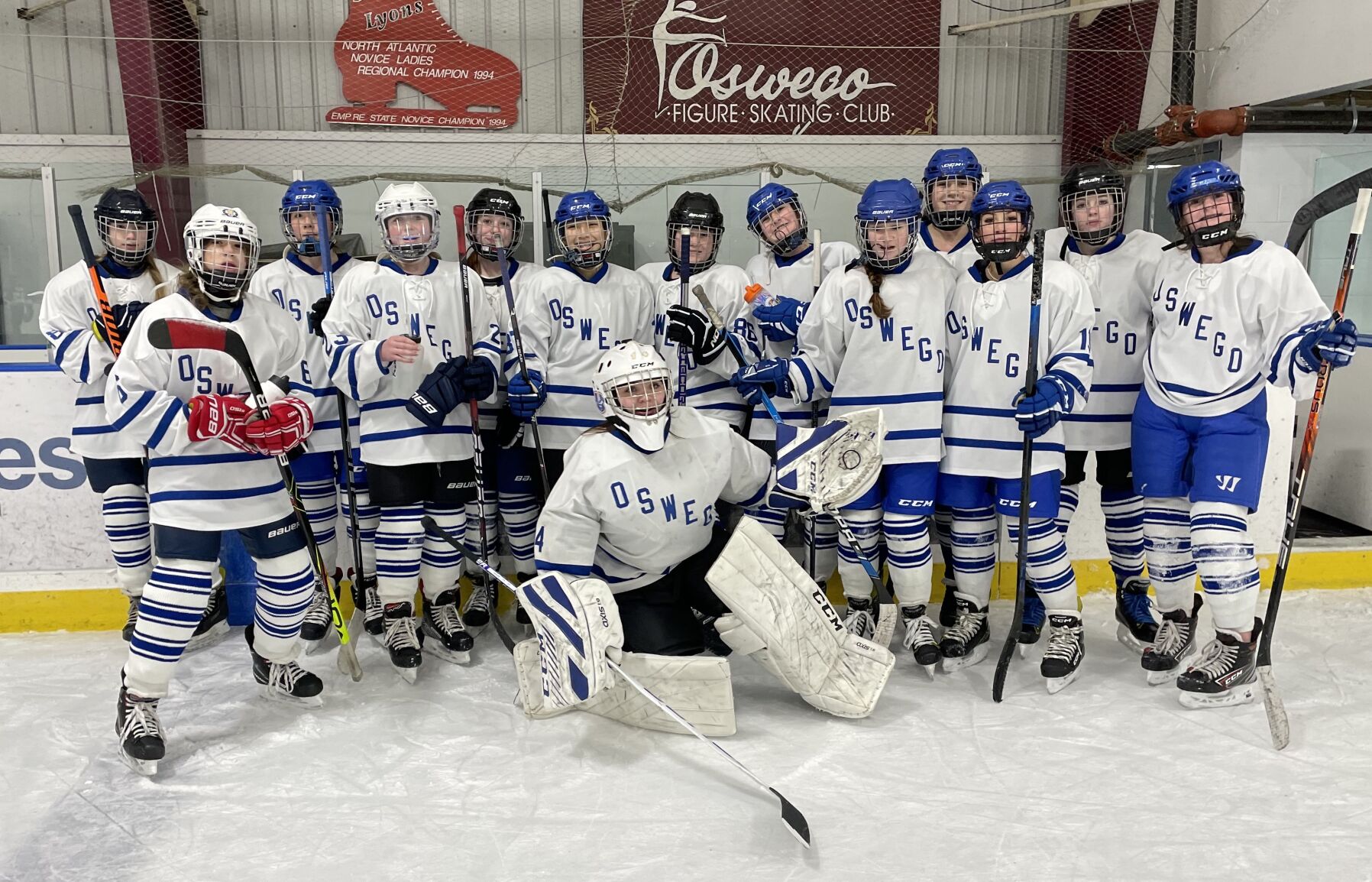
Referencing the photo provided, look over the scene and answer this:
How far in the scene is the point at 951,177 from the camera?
2854 millimetres

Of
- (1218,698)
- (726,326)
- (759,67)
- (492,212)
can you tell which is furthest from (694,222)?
(759,67)

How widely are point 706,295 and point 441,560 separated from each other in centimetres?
105

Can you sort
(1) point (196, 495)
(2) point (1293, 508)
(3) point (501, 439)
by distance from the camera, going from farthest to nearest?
(3) point (501, 439)
(2) point (1293, 508)
(1) point (196, 495)

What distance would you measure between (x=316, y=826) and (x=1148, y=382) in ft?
7.00

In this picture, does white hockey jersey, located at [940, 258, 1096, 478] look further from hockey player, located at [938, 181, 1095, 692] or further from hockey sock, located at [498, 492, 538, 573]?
hockey sock, located at [498, 492, 538, 573]

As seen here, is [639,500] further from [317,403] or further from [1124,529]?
[1124,529]

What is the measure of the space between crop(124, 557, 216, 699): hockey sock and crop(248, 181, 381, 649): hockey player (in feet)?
2.27

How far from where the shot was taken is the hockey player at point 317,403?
302 centimetres

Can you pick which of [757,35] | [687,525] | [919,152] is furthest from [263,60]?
[687,525]

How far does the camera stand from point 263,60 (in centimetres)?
640

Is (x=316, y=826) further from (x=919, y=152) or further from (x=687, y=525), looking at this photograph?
(x=919, y=152)

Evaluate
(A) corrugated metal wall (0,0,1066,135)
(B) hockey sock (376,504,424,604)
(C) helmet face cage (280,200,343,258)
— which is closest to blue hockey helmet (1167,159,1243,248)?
(B) hockey sock (376,504,424,604)

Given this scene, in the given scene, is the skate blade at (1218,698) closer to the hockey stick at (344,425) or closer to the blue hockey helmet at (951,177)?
the blue hockey helmet at (951,177)

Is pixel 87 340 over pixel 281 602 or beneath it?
over
